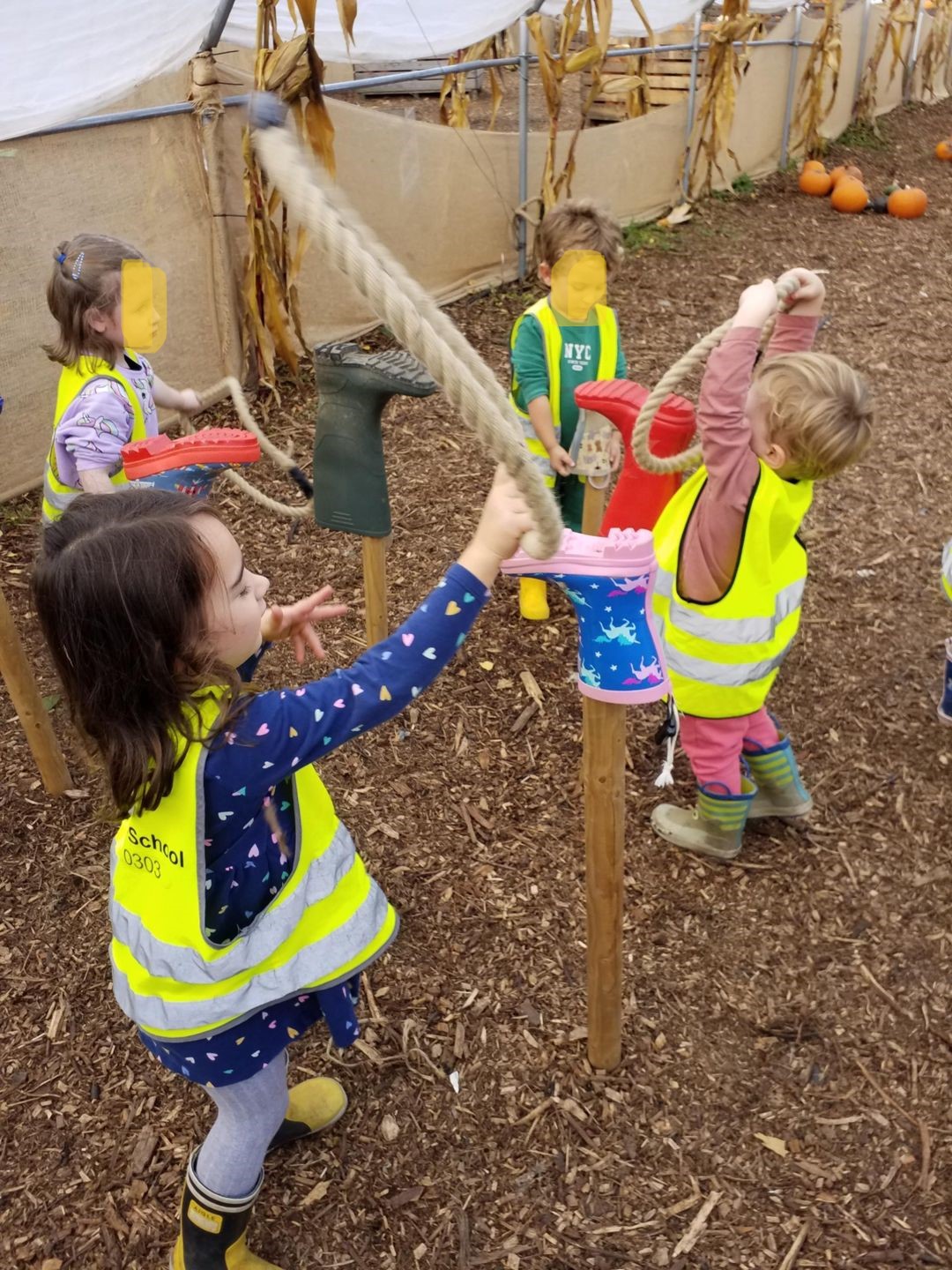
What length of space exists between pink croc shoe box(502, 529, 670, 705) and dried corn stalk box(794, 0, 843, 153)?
9.81m

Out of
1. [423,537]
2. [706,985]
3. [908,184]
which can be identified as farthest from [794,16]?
[706,985]

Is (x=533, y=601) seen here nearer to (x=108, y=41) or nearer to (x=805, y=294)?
(x=805, y=294)

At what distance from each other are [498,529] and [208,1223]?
125 cm

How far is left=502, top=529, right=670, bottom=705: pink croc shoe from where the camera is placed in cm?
148

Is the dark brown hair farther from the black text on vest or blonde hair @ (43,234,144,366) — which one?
blonde hair @ (43,234,144,366)

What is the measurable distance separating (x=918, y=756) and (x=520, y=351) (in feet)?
5.92

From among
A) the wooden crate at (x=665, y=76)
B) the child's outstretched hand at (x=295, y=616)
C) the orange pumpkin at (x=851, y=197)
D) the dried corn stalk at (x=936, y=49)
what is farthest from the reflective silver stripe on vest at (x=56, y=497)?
the dried corn stalk at (x=936, y=49)

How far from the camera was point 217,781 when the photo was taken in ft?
4.51

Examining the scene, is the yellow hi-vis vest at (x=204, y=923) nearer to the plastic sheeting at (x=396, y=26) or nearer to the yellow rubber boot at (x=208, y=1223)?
the yellow rubber boot at (x=208, y=1223)

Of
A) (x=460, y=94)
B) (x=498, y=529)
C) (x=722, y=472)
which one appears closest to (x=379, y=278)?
(x=498, y=529)

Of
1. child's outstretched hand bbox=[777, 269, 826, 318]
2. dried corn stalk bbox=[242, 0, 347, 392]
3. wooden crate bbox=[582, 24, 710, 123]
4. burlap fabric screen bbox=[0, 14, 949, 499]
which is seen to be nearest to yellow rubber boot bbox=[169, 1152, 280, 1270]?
child's outstretched hand bbox=[777, 269, 826, 318]

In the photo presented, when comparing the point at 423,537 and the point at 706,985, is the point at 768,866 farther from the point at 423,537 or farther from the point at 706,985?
the point at 423,537

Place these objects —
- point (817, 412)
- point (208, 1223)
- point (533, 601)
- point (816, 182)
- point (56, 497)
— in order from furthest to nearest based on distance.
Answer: point (816, 182) < point (533, 601) < point (56, 497) < point (817, 412) < point (208, 1223)

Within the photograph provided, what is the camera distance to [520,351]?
11.0 ft
